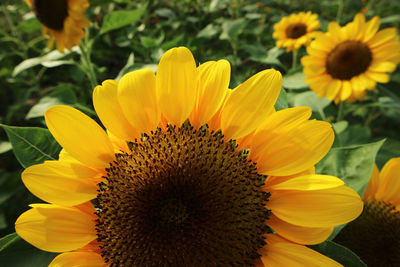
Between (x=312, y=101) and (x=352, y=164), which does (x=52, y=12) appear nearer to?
(x=312, y=101)

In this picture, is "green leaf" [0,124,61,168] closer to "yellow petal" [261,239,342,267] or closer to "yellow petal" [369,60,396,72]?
"yellow petal" [261,239,342,267]

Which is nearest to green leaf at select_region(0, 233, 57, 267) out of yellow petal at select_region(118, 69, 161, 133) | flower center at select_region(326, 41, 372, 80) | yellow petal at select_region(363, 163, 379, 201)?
yellow petal at select_region(118, 69, 161, 133)

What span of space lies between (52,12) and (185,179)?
5.15 feet

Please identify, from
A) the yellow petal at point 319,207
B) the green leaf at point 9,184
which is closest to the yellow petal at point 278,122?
the yellow petal at point 319,207

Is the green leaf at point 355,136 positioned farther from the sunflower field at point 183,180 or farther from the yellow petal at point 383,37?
the sunflower field at point 183,180

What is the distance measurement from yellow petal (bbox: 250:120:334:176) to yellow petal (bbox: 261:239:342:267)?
0.14 m

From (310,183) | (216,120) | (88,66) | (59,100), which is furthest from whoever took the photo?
(88,66)

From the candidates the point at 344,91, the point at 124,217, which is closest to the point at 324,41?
the point at 344,91

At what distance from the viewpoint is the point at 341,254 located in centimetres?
60

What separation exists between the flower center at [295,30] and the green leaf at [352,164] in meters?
1.91

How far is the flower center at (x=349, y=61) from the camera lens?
5.97 ft

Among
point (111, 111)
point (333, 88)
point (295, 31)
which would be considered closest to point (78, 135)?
point (111, 111)

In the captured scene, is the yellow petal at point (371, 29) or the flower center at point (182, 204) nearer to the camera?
the flower center at point (182, 204)

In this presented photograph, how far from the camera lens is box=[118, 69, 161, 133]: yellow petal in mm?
593
